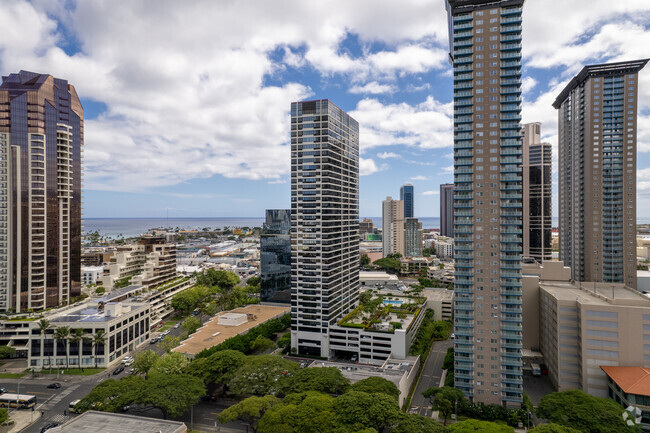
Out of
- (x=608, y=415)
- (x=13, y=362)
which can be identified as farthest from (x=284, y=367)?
(x=13, y=362)

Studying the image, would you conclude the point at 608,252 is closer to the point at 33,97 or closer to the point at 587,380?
the point at 587,380

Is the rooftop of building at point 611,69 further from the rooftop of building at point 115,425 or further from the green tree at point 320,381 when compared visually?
the rooftop of building at point 115,425

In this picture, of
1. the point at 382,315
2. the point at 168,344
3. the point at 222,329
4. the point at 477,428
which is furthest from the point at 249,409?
the point at 382,315

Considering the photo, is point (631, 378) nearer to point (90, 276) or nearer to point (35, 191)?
point (35, 191)

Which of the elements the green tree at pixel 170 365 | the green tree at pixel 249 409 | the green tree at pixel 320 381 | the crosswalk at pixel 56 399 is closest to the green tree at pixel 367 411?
the green tree at pixel 320 381

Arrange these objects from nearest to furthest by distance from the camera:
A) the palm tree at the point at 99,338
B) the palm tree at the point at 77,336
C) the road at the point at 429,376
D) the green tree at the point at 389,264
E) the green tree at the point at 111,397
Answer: the green tree at the point at 111,397 < the road at the point at 429,376 < the palm tree at the point at 77,336 < the palm tree at the point at 99,338 < the green tree at the point at 389,264

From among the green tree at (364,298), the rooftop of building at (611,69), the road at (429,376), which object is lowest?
the road at (429,376)
